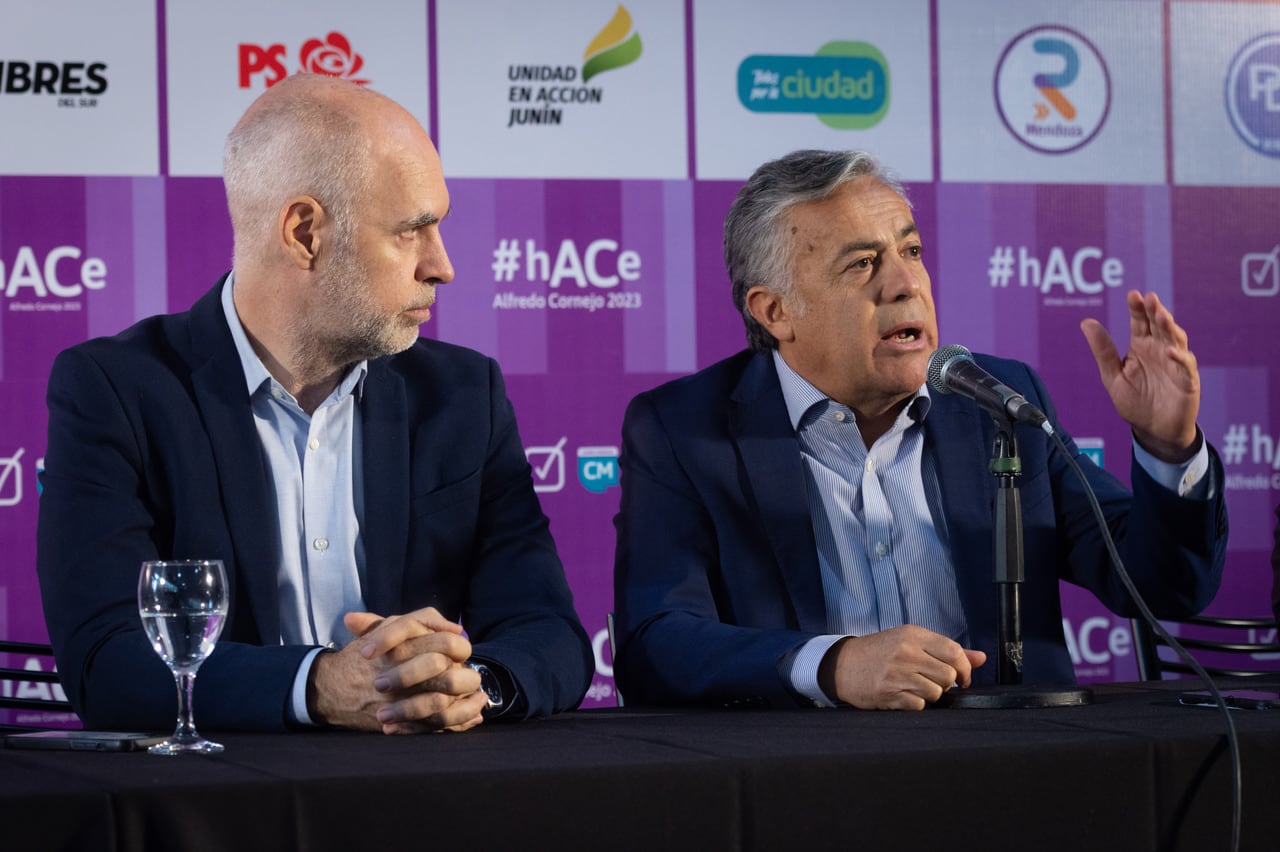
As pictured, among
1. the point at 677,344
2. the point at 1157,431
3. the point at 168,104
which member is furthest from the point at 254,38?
the point at 1157,431

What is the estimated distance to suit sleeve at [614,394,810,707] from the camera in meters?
2.18

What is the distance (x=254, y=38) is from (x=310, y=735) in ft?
10.0

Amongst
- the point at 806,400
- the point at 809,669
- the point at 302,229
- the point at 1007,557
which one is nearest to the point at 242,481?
the point at 302,229

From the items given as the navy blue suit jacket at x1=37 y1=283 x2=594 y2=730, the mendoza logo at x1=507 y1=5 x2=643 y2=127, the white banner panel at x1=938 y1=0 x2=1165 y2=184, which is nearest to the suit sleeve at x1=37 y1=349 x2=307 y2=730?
the navy blue suit jacket at x1=37 y1=283 x2=594 y2=730

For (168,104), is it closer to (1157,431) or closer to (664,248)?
(664,248)

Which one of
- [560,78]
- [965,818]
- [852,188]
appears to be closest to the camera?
[965,818]

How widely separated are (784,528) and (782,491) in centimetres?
6

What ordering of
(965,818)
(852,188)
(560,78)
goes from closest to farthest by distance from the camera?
(965,818) → (852,188) → (560,78)

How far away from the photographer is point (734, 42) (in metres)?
4.64

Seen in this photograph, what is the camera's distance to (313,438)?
239 centimetres

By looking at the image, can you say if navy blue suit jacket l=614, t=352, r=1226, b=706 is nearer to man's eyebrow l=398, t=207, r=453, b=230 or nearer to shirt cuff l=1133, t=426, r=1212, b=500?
shirt cuff l=1133, t=426, r=1212, b=500

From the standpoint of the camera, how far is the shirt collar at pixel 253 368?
93.4 inches

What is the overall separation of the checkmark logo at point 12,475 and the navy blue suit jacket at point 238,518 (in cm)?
200

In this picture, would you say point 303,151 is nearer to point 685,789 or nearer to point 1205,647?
point 685,789
